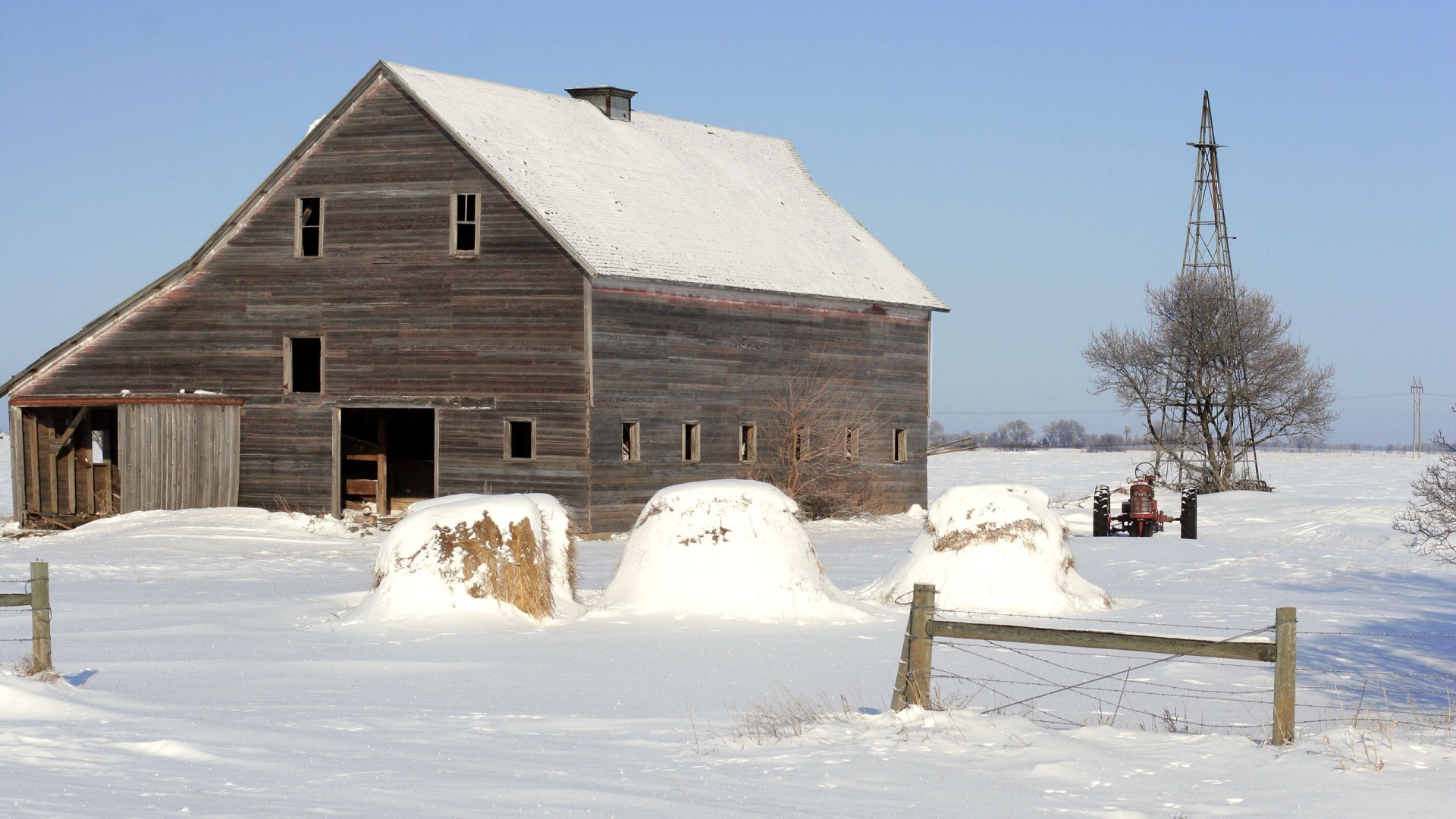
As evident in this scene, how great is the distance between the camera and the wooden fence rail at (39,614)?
11.9 metres

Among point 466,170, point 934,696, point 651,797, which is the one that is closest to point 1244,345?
point 466,170

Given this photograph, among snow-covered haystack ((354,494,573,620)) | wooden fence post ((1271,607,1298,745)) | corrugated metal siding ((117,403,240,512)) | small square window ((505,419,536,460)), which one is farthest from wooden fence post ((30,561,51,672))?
corrugated metal siding ((117,403,240,512))

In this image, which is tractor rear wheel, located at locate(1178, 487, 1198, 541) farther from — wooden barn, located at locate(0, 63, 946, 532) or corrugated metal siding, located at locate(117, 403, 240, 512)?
corrugated metal siding, located at locate(117, 403, 240, 512)

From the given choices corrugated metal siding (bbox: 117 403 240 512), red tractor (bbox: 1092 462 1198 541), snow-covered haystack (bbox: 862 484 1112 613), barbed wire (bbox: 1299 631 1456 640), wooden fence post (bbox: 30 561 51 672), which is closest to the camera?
wooden fence post (bbox: 30 561 51 672)

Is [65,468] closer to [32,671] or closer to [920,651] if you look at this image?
[32,671]

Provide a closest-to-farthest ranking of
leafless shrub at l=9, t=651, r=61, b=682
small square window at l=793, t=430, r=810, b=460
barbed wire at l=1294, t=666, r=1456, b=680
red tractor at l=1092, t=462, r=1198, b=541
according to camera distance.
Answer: leafless shrub at l=9, t=651, r=61, b=682 → barbed wire at l=1294, t=666, r=1456, b=680 → red tractor at l=1092, t=462, r=1198, b=541 → small square window at l=793, t=430, r=810, b=460

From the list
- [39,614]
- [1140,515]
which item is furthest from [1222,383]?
[39,614]

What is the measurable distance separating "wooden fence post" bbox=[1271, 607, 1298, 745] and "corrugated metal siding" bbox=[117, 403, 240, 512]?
82.1 ft

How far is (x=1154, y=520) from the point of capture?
33.7 m

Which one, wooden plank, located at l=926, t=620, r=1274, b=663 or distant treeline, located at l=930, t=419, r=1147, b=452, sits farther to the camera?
distant treeline, located at l=930, t=419, r=1147, b=452

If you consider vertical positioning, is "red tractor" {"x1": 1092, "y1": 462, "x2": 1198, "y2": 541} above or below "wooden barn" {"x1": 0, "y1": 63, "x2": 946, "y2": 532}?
below

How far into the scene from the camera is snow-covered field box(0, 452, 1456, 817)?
838 centimetres

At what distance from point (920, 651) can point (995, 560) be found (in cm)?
843

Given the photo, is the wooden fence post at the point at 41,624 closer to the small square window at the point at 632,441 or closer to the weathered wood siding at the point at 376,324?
the weathered wood siding at the point at 376,324
